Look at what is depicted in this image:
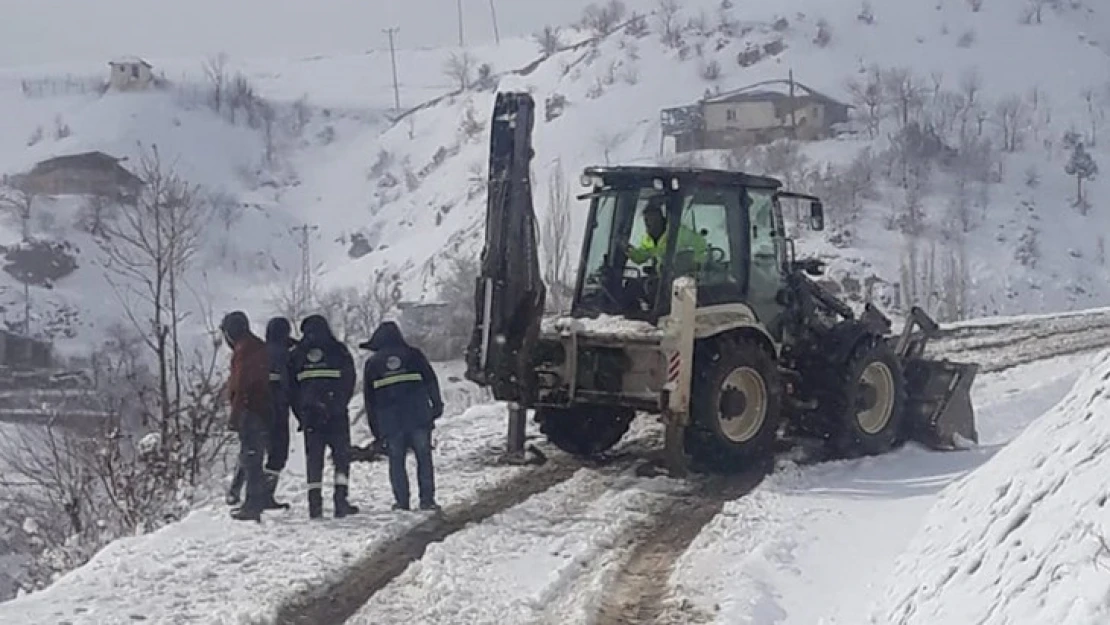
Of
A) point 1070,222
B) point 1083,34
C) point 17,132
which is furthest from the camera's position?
point 17,132

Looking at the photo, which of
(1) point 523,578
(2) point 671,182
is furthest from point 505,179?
(1) point 523,578

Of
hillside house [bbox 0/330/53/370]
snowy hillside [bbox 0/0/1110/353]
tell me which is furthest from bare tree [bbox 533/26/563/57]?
hillside house [bbox 0/330/53/370]

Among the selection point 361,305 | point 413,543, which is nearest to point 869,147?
point 361,305

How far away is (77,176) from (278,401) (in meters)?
85.4

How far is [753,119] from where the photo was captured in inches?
3209

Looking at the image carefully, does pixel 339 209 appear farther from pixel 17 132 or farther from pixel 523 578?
pixel 523 578

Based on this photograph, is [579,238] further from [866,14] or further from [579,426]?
[866,14]

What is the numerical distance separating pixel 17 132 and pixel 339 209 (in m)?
31.5

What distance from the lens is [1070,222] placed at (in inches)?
2685

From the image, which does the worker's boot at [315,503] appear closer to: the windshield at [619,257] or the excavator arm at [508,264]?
the excavator arm at [508,264]

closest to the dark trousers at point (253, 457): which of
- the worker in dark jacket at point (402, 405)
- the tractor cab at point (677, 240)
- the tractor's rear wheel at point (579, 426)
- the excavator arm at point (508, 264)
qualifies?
the worker in dark jacket at point (402, 405)

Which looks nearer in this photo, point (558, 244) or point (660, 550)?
point (660, 550)

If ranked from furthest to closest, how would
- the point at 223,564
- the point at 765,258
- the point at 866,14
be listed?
the point at 866,14 → the point at 765,258 → the point at 223,564

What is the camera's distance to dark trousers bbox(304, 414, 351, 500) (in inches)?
416
